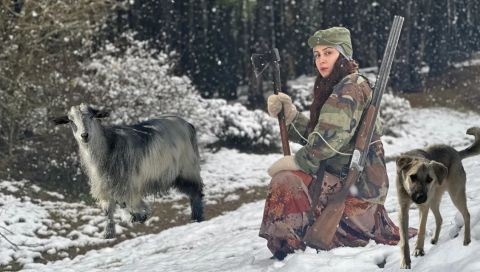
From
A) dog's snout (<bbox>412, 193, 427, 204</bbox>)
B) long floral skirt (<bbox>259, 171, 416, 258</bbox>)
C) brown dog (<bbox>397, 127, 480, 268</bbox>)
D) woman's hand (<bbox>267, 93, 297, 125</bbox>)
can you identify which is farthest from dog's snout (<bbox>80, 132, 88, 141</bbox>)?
dog's snout (<bbox>412, 193, 427, 204</bbox>)

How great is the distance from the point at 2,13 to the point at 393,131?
13044mm

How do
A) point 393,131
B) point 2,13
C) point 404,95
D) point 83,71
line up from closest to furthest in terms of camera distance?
point 2,13
point 83,71
point 393,131
point 404,95

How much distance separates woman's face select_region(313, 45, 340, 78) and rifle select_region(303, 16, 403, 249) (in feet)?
1.42

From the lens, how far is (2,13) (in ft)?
44.4

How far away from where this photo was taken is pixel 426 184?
3699mm

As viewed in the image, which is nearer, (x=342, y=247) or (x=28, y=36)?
(x=342, y=247)

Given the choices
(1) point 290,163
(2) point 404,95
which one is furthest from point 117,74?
(2) point 404,95

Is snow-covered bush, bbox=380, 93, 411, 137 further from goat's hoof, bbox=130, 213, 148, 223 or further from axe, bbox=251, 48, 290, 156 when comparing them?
axe, bbox=251, 48, 290, 156

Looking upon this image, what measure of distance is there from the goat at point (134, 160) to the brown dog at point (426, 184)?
548 centimetres

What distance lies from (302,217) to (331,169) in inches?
18.8

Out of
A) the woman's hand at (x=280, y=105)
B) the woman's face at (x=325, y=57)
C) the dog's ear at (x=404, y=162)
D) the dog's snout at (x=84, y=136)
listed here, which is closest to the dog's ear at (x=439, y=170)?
the dog's ear at (x=404, y=162)

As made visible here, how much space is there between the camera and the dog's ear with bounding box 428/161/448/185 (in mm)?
3809

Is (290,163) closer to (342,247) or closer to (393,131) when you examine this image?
(342,247)

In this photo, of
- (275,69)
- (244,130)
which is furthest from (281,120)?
(244,130)
